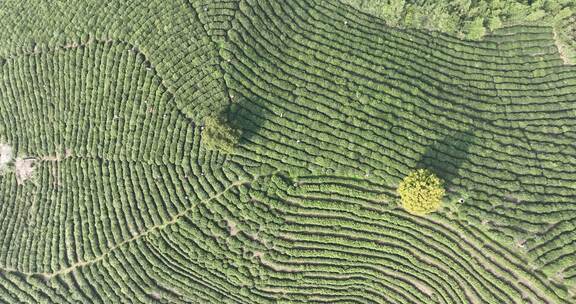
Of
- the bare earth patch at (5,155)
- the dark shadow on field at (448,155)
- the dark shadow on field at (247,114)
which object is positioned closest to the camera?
the dark shadow on field at (448,155)

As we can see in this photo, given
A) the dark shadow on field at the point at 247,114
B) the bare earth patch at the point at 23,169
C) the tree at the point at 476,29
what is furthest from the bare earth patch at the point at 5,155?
the tree at the point at 476,29

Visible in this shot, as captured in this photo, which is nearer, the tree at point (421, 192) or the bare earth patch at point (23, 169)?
the tree at point (421, 192)

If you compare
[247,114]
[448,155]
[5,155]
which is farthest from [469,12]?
[5,155]

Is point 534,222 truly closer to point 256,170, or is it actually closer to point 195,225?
point 256,170

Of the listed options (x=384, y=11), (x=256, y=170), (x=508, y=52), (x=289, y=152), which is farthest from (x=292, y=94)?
(x=508, y=52)

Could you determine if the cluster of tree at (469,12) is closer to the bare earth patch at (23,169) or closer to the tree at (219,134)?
the tree at (219,134)
